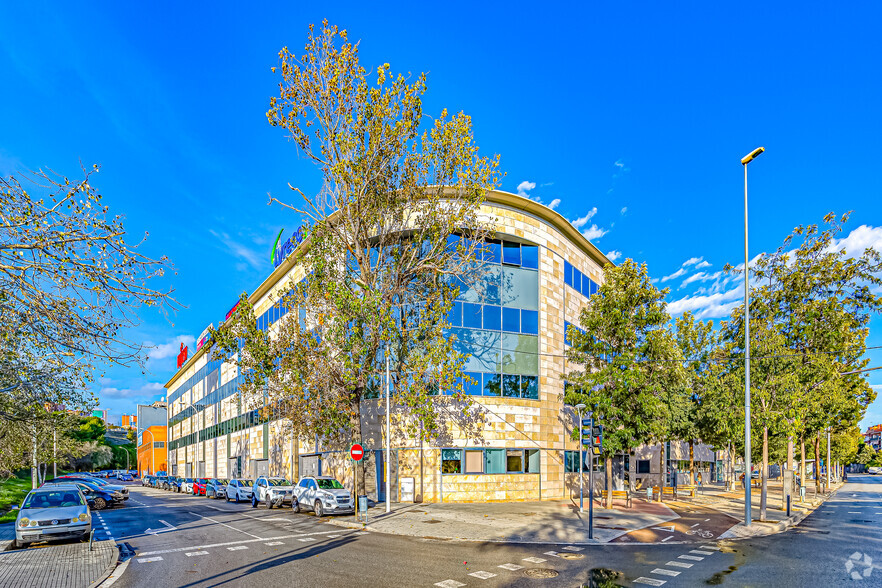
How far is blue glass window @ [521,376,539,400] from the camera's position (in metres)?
30.2

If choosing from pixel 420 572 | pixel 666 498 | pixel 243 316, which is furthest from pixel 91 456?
pixel 420 572

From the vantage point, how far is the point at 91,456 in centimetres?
10544

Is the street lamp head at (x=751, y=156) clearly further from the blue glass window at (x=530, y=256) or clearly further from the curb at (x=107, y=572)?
the curb at (x=107, y=572)

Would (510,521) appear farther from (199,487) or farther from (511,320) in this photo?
(199,487)

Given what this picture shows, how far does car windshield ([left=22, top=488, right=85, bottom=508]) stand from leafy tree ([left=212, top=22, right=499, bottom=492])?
290 inches

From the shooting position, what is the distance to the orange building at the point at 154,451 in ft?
325

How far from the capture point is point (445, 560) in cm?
1340

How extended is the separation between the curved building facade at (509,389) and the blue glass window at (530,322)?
6cm

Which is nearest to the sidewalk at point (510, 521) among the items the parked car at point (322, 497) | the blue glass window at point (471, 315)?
the parked car at point (322, 497)

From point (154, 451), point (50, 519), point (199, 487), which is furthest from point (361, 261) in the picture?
point (154, 451)

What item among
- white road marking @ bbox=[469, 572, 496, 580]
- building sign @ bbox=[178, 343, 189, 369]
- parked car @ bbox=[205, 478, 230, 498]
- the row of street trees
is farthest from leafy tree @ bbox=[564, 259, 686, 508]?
building sign @ bbox=[178, 343, 189, 369]

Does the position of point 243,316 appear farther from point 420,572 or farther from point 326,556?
point 420,572

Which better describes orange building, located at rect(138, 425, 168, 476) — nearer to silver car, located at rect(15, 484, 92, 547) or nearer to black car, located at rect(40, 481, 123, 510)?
black car, located at rect(40, 481, 123, 510)

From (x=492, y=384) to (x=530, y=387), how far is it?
8.21 ft
